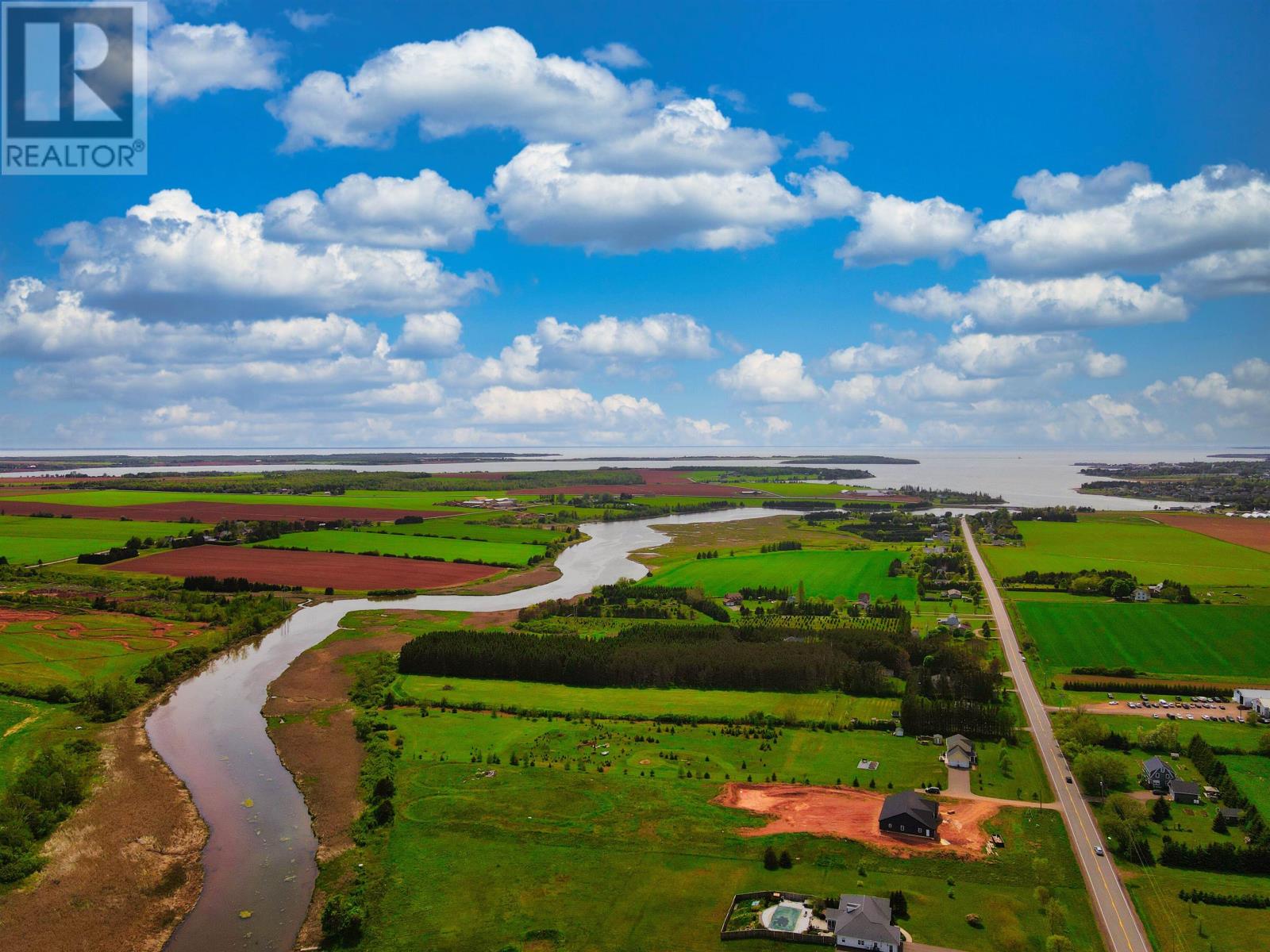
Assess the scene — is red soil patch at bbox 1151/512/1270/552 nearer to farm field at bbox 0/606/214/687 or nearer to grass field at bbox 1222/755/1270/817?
grass field at bbox 1222/755/1270/817

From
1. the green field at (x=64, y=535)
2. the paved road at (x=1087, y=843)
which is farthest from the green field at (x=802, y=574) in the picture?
the green field at (x=64, y=535)

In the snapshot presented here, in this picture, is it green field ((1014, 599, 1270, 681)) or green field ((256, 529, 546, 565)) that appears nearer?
green field ((1014, 599, 1270, 681))

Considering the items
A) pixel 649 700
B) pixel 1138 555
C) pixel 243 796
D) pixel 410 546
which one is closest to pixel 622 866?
pixel 243 796

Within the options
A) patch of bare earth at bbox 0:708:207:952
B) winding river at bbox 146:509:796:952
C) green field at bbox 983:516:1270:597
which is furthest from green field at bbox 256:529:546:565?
patch of bare earth at bbox 0:708:207:952

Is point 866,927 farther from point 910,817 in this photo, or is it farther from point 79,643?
point 79,643

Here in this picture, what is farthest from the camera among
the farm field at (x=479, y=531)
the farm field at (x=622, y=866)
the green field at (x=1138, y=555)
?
the farm field at (x=479, y=531)

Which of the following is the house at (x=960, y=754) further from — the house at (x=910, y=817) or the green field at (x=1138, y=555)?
the green field at (x=1138, y=555)
